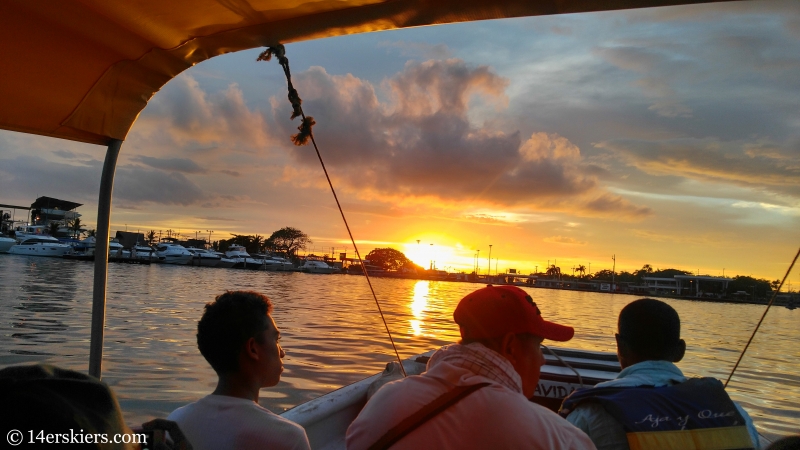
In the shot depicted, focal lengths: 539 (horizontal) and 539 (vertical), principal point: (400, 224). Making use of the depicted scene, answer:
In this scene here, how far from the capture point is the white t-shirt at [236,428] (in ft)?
5.16

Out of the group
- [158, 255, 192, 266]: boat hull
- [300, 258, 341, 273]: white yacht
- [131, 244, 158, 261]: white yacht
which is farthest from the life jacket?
[300, 258, 341, 273]: white yacht

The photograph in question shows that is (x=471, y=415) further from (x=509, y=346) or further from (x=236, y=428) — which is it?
(x=236, y=428)

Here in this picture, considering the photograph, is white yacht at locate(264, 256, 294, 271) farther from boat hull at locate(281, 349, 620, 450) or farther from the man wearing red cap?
the man wearing red cap

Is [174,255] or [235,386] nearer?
[235,386]

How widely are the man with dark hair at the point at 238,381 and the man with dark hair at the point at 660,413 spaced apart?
3.23 feet

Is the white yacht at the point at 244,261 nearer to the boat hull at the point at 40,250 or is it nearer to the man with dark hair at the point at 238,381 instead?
the boat hull at the point at 40,250

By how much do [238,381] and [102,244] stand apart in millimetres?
1178

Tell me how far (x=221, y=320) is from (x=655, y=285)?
108396 mm

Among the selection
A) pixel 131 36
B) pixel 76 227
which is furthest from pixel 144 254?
pixel 131 36

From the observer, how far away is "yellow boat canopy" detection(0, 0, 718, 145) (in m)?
1.86

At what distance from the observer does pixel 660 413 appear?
1.77 metres

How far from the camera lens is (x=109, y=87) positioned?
2.36 metres

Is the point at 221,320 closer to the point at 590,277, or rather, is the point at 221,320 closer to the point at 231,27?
the point at 231,27

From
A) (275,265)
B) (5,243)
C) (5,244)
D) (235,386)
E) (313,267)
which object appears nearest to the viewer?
(235,386)
